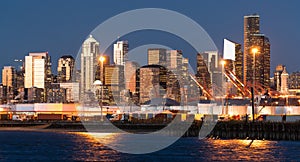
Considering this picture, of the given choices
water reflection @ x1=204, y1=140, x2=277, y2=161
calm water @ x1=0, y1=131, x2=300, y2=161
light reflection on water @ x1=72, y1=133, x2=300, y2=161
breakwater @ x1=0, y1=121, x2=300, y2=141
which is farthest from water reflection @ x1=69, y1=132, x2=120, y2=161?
breakwater @ x1=0, y1=121, x2=300, y2=141

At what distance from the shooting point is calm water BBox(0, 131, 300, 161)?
80875 mm

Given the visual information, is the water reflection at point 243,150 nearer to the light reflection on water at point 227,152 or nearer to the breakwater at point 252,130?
the light reflection on water at point 227,152

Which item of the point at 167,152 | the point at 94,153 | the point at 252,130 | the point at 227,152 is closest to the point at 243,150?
the point at 227,152

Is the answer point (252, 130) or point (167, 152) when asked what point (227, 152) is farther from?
point (252, 130)

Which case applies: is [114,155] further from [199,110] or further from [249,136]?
[199,110]

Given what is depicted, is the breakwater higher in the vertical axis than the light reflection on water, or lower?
higher

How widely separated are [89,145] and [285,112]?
69.9 meters

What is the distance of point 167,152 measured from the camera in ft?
297

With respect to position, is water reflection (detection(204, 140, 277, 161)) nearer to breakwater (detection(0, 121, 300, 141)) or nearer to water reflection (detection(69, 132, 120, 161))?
breakwater (detection(0, 121, 300, 141))

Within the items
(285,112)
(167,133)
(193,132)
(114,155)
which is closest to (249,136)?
(193,132)

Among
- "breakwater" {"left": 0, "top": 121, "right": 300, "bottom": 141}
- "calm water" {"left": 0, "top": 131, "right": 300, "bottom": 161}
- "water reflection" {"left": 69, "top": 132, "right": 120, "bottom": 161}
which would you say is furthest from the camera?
"breakwater" {"left": 0, "top": 121, "right": 300, "bottom": 141}

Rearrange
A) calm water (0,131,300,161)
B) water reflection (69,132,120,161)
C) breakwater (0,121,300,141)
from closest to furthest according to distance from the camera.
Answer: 1. water reflection (69,132,120,161)
2. calm water (0,131,300,161)
3. breakwater (0,121,300,141)

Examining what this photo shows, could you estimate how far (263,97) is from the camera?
19350 centimetres

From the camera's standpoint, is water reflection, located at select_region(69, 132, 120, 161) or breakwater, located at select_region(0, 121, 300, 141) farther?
breakwater, located at select_region(0, 121, 300, 141)
